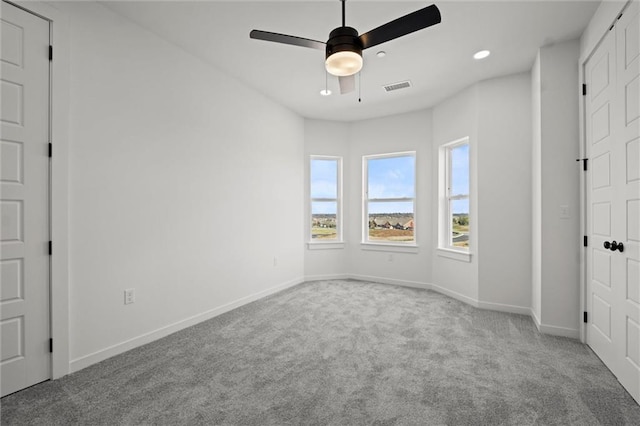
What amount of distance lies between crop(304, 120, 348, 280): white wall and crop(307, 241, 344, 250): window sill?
Answer: 0.02 m

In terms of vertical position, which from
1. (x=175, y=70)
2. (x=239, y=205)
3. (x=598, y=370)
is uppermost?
(x=175, y=70)

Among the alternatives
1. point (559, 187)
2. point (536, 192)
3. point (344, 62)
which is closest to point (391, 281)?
point (536, 192)

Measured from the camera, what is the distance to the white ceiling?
2512 mm

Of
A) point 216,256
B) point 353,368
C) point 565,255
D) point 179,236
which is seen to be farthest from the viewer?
point 216,256

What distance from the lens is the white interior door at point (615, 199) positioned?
2029mm

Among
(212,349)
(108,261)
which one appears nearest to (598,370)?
(212,349)

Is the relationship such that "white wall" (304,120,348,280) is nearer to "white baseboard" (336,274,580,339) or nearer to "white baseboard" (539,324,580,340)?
"white baseboard" (336,274,580,339)

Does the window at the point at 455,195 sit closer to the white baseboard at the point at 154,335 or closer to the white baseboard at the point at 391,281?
the white baseboard at the point at 391,281

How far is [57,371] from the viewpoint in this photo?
222 cm

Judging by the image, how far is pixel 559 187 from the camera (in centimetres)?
300

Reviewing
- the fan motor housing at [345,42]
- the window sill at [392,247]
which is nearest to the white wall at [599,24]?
the fan motor housing at [345,42]

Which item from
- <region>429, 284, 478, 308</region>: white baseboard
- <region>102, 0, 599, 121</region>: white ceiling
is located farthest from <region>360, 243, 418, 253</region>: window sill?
<region>102, 0, 599, 121</region>: white ceiling

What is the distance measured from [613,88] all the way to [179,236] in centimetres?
390

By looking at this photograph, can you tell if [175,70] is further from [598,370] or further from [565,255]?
[598,370]
